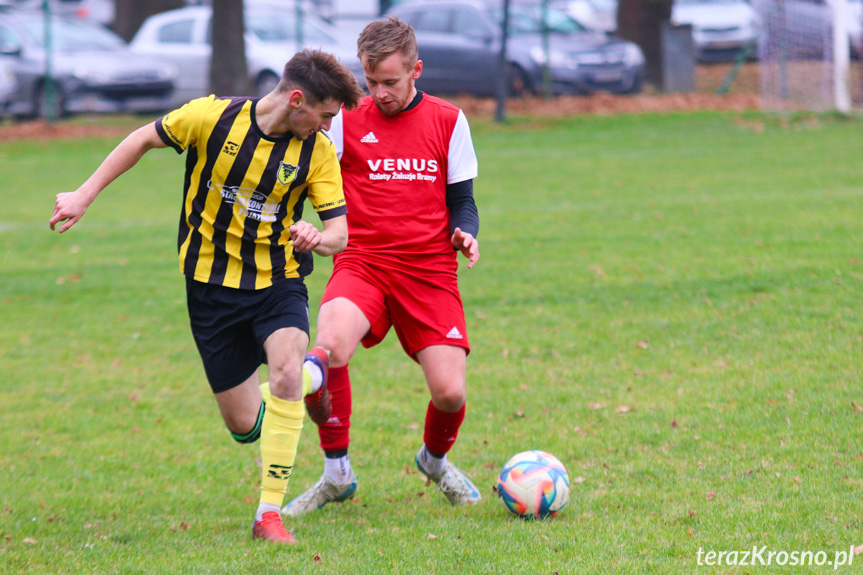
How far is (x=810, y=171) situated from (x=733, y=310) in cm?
685

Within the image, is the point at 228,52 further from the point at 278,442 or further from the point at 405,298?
the point at 278,442

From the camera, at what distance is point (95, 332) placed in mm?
7867

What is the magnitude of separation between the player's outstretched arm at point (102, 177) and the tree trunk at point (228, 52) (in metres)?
14.8

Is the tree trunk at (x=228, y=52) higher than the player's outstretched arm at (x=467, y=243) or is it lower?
lower

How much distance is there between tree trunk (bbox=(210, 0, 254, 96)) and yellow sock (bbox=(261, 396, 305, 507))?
1509cm

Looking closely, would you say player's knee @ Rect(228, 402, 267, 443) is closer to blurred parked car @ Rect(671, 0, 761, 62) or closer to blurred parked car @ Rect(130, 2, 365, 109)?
blurred parked car @ Rect(130, 2, 365, 109)

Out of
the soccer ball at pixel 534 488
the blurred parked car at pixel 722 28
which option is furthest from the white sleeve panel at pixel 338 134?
the blurred parked car at pixel 722 28

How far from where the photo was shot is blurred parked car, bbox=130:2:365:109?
63.0 feet

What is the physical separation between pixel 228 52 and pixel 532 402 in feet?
45.8

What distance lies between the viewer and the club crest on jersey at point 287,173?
3.98 meters

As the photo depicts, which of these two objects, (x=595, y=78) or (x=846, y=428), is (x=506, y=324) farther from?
(x=595, y=78)

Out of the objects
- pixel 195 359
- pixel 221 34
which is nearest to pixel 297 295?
pixel 195 359

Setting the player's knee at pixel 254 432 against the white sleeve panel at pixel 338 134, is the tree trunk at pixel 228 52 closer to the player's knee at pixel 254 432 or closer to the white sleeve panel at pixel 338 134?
the white sleeve panel at pixel 338 134

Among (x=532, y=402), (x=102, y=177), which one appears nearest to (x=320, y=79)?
(x=102, y=177)
